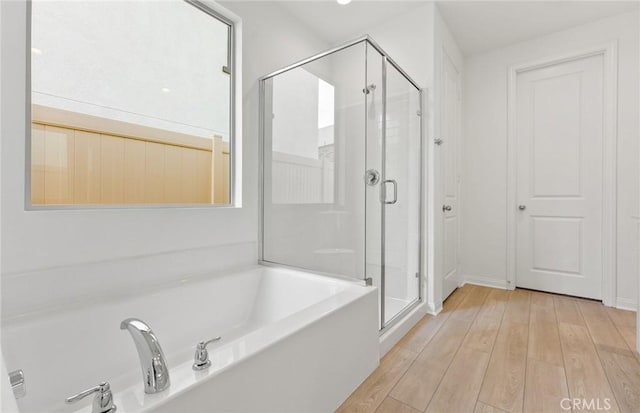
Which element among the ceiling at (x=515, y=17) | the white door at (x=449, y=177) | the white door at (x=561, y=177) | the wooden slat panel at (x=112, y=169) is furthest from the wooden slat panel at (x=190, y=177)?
the white door at (x=561, y=177)

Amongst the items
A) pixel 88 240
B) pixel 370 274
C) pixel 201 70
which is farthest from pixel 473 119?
pixel 88 240

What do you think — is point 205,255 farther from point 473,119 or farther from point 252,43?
point 473,119

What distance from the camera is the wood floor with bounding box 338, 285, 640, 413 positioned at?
1.32 metres

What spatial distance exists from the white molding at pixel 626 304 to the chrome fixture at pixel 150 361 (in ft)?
11.2

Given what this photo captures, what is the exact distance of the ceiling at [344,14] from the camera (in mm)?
2398

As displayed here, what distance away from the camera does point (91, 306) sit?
48.8 inches

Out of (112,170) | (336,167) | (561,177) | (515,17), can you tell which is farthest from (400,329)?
(515,17)

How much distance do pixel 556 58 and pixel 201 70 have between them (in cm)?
320

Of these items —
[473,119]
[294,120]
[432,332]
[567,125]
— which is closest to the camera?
[432,332]

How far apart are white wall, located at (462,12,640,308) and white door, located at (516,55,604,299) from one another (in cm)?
14

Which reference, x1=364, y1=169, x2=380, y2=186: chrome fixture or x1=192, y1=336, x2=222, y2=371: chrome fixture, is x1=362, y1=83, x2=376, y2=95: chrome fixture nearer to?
x1=364, y1=169, x2=380, y2=186: chrome fixture

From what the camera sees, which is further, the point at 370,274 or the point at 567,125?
the point at 567,125

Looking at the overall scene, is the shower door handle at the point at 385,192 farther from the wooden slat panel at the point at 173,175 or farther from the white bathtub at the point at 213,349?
the wooden slat panel at the point at 173,175

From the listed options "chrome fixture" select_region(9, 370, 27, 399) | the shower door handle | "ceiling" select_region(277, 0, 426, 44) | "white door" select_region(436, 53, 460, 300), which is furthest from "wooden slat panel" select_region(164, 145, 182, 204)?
"white door" select_region(436, 53, 460, 300)
